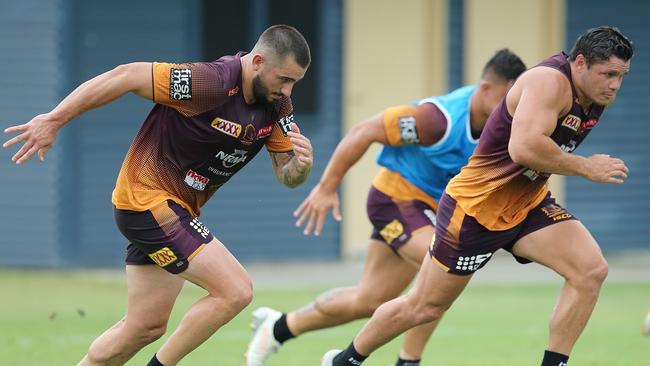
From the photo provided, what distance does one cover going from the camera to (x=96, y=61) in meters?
16.3

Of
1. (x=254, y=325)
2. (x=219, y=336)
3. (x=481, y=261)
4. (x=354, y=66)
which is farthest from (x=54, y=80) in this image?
(x=481, y=261)

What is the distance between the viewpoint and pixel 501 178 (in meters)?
7.60

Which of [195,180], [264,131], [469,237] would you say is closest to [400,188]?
[469,237]

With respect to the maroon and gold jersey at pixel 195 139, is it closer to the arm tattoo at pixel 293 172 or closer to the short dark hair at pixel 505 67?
the arm tattoo at pixel 293 172

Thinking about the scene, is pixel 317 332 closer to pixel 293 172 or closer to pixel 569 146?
pixel 293 172

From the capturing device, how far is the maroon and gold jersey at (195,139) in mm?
7324

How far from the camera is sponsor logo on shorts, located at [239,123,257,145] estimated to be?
749 centimetres

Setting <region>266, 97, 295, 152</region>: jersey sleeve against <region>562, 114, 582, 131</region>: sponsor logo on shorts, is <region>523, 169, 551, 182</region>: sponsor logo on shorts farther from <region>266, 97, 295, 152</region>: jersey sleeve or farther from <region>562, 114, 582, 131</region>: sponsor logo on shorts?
<region>266, 97, 295, 152</region>: jersey sleeve

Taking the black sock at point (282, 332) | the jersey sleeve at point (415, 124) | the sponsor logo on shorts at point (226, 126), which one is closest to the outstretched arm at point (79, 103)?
the sponsor logo on shorts at point (226, 126)

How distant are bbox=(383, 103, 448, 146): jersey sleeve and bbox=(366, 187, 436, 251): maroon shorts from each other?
1.61 ft

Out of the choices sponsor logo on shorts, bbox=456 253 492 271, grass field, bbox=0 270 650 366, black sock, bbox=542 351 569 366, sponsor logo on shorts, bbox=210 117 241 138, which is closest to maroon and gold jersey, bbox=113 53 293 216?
sponsor logo on shorts, bbox=210 117 241 138

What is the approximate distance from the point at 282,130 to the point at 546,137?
159 cm

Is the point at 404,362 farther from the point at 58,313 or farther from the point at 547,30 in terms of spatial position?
the point at 547,30

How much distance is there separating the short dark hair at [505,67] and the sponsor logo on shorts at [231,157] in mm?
2069
